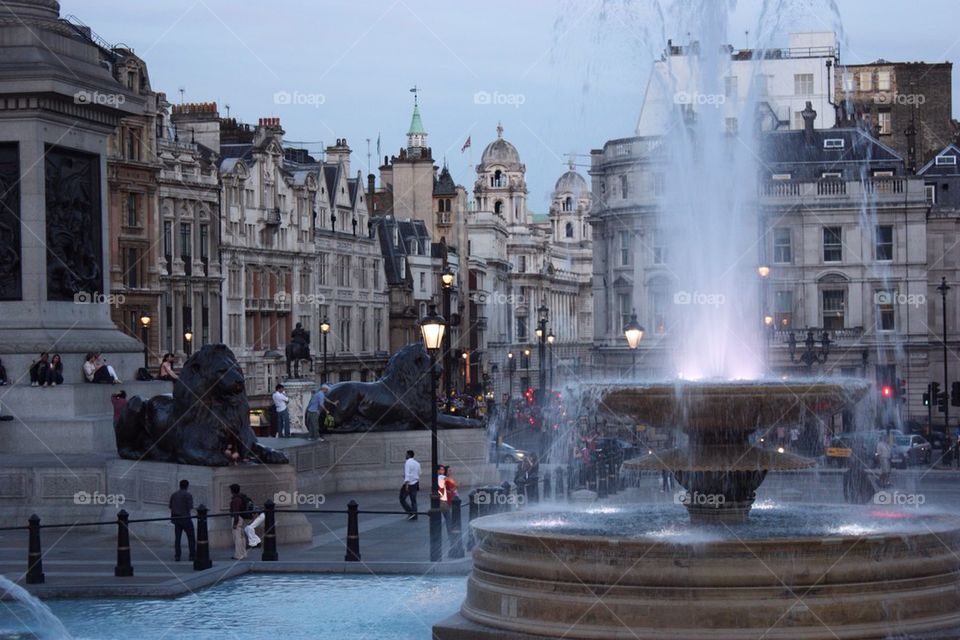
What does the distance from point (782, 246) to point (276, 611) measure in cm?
5971

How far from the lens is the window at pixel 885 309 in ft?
249

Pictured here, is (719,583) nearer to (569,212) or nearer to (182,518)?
(182,518)

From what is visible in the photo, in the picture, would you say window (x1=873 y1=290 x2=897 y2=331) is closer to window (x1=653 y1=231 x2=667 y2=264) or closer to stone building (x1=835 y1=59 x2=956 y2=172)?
window (x1=653 y1=231 x2=667 y2=264)

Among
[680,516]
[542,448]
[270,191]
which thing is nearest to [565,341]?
[270,191]

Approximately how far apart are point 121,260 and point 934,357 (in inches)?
1323

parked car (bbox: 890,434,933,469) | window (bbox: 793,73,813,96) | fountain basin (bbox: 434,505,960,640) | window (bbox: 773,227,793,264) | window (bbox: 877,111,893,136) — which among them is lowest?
parked car (bbox: 890,434,933,469)

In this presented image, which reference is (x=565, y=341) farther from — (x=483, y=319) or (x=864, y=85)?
(x=864, y=85)

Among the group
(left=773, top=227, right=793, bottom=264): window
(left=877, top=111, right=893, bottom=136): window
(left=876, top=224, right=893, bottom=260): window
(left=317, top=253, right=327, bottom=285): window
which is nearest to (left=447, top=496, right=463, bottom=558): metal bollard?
(left=773, top=227, right=793, bottom=264): window

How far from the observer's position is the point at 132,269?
2790 inches

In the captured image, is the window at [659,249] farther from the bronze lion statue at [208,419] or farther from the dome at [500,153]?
the dome at [500,153]

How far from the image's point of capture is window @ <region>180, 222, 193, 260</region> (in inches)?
2995

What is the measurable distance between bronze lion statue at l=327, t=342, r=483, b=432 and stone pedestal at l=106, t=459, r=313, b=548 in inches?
378

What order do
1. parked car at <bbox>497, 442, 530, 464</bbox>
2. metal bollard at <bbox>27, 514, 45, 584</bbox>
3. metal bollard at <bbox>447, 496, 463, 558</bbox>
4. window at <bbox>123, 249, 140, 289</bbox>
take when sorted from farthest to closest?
window at <bbox>123, 249, 140, 289</bbox>, parked car at <bbox>497, 442, 530, 464</bbox>, metal bollard at <bbox>447, 496, 463, 558</bbox>, metal bollard at <bbox>27, 514, 45, 584</bbox>

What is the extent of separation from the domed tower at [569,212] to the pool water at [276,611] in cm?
17463
